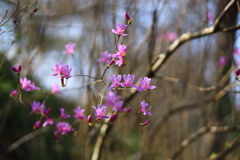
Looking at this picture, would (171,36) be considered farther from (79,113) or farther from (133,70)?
(79,113)

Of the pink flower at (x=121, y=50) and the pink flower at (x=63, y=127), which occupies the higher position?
the pink flower at (x=121, y=50)

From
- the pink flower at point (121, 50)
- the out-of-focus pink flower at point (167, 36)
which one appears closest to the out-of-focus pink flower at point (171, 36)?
the out-of-focus pink flower at point (167, 36)

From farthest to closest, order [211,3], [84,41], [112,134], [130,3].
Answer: [84,41], [112,134], [211,3], [130,3]

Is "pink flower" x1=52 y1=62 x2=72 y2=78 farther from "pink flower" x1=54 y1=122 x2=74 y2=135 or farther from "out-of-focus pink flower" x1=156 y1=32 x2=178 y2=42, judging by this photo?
"out-of-focus pink flower" x1=156 y1=32 x2=178 y2=42

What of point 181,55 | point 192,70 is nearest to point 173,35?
point 181,55

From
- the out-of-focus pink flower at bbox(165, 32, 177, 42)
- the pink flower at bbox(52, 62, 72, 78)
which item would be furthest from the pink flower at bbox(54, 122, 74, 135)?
the out-of-focus pink flower at bbox(165, 32, 177, 42)

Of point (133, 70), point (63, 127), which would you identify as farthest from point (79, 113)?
point (133, 70)

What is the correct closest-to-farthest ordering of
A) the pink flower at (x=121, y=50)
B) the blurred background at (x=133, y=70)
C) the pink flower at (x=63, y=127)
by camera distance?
1. the pink flower at (x=121, y=50)
2. the pink flower at (x=63, y=127)
3. the blurred background at (x=133, y=70)

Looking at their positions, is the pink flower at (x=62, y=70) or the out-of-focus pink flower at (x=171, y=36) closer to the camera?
the pink flower at (x=62, y=70)

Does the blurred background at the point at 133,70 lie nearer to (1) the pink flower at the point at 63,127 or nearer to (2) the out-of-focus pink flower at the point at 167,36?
(2) the out-of-focus pink flower at the point at 167,36

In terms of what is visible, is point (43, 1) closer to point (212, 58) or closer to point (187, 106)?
point (187, 106)
